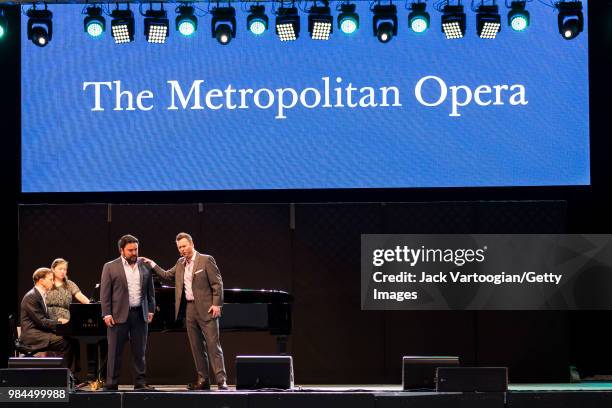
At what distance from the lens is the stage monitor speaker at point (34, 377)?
318 inches

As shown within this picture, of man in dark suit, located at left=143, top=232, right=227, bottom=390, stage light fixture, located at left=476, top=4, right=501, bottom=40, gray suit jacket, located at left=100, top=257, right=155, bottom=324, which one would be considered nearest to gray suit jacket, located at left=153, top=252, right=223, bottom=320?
man in dark suit, located at left=143, top=232, right=227, bottom=390

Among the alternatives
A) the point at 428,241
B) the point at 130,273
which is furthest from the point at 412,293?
the point at 130,273

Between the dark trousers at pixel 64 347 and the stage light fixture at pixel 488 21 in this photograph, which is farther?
the stage light fixture at pixel 488 21

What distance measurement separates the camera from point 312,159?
1191 cm

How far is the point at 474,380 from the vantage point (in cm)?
810

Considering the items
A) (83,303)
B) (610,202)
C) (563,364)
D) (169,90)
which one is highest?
(169,90)

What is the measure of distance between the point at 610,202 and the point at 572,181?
2.11 ft

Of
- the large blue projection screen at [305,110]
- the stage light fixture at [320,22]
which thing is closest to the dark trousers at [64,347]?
the large blue projection screen at [305,110]

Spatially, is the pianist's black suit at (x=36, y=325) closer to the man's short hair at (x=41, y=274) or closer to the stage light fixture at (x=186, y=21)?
the man's short hair at (x=41, y=274)

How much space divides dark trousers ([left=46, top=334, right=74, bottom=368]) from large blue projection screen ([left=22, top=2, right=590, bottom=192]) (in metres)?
A: 2.03

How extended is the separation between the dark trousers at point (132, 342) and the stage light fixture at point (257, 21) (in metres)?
3.37

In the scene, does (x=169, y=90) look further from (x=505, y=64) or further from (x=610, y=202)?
(x=610, y=202)

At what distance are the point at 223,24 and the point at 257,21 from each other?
15.2 inches

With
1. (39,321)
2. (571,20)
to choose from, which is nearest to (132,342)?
(39,321)
